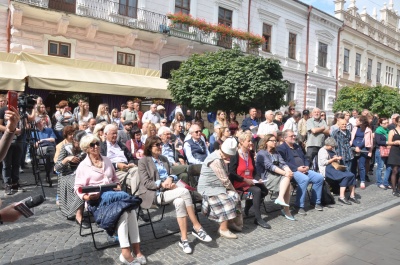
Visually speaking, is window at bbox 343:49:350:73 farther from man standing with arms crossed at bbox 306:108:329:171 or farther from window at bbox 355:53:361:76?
man standing with arms crossed at bbox 306:108:329:171

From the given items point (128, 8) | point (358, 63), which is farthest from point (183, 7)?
point (358, 63)

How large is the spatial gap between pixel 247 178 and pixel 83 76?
866 centimetres

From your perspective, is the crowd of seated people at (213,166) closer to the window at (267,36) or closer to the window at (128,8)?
the window at (128,8)

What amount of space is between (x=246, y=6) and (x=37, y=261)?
19.9 m

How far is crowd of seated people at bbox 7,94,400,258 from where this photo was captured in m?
4.71

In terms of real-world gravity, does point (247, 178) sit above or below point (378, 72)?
below

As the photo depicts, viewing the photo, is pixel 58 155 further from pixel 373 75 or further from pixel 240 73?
pixel 373 75

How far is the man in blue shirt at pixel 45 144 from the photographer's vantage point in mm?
7531

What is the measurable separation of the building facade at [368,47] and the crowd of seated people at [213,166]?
70.5 feet

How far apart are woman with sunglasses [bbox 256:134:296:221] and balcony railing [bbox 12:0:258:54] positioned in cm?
1058

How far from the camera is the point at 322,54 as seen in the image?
26.9m

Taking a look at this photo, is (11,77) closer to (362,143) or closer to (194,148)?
(194,148)

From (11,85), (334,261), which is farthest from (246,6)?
(334,261)

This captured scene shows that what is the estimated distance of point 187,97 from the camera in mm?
12656
